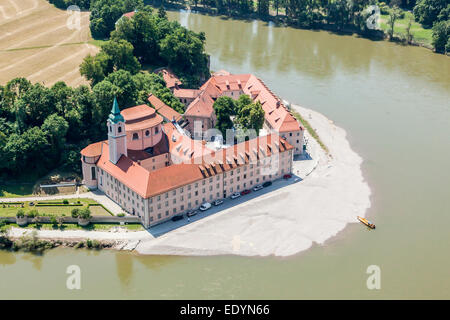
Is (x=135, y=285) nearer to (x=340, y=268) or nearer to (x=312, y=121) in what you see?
(x=340, y=268)

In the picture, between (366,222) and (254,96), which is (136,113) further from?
(366,222)

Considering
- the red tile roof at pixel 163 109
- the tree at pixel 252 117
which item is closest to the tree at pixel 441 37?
the tree at pixel 252 117

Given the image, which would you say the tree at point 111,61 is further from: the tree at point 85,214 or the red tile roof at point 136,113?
the tree at point 85,214

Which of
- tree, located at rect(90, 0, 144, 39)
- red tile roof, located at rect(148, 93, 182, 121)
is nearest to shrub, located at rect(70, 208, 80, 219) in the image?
red tile roof, located at rect(148, 93, 182, 121)

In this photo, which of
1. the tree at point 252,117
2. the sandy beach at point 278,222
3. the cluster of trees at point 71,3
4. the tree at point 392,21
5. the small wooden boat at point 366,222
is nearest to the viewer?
the sandy beach at point 278,222

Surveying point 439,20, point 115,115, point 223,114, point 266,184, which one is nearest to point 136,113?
point 115,115

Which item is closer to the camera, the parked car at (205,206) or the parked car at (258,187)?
the parked car at (205,206)

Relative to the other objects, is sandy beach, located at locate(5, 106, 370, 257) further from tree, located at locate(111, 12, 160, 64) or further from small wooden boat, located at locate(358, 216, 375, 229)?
tree, located at locate(111, 12, 160, 64)
